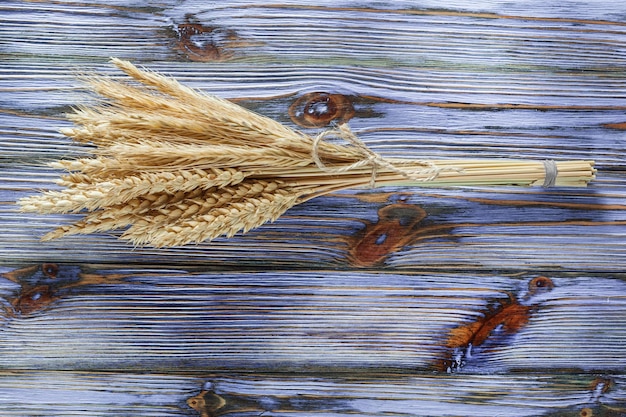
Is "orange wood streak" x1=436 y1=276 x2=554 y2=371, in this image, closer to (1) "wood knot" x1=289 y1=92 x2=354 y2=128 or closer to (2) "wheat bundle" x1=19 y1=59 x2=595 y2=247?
(2) "wheat bundle" x1=19 y1=59 x2=595 y2=247

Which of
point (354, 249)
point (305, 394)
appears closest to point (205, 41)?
point (354, 249)

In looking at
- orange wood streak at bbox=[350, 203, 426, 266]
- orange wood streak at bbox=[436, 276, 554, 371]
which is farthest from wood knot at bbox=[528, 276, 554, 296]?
orange wood streak at bbox=[350, 203, 426, 266]

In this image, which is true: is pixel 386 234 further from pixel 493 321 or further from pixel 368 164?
pixel 493 321

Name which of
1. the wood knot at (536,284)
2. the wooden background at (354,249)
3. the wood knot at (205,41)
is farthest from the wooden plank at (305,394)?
the wood knot at (205,41)

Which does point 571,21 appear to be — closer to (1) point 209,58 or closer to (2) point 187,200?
(1) point 209,58

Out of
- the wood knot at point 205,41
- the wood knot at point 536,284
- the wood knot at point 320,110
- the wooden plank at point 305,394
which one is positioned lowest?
the wooden plank at point 305,394

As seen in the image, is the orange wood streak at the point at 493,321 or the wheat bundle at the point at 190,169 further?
the orange wood streak at the point at 493,321

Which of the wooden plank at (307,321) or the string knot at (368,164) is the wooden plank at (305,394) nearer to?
the wooden plank at (307,321)

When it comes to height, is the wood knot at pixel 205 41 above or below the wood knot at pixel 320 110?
above
